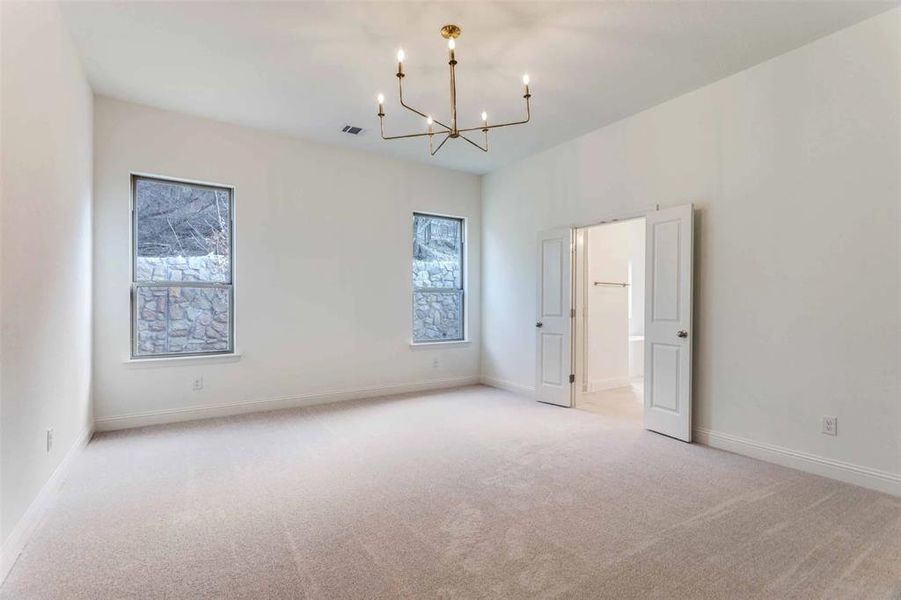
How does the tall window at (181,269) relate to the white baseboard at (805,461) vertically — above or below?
above

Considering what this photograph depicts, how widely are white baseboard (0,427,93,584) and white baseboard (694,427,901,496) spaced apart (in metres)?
4.34

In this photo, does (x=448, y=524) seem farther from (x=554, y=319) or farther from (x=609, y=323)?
(x=609, y=323)

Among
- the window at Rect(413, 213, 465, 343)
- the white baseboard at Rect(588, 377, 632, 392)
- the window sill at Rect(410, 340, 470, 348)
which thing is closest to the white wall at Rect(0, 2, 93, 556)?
the window sill at Rect(410, 340, 470, 348)

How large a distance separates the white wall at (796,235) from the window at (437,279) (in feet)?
7.99

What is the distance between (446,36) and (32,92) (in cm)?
228

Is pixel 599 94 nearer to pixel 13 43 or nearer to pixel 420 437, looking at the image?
pixel 420 437

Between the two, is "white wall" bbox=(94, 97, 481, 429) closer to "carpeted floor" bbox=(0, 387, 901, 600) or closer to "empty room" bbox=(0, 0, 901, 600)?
"empty room" bbox=(0, 0, 901, 600)

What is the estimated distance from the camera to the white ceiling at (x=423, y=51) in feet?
8.96

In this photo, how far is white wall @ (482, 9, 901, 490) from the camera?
2.80m

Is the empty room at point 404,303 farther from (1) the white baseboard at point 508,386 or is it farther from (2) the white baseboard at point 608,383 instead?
(2) the white baseboard at point 608,383

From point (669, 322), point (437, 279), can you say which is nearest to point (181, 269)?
point (437, 279)

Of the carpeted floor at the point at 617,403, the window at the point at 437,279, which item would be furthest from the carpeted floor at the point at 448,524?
the window at the point at 437,279

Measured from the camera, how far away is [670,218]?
386 centimetres

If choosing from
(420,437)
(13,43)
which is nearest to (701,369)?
(420,437)
